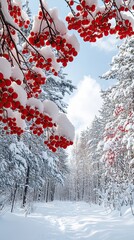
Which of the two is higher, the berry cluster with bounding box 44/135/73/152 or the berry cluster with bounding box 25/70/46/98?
the berry cluster with bounding box 25/70/46/98

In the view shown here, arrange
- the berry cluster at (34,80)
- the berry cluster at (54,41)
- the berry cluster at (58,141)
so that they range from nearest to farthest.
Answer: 1. the berry cluster at (58,141)
2. the berry cluster at (54,41)
3. the berry cluster at (34,80)

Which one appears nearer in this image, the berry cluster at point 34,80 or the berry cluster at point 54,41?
the berry cluster at point 54,41

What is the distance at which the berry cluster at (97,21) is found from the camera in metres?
2.79

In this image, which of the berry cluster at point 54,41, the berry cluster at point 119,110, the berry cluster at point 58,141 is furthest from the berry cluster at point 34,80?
the berry cluster at point 119,110

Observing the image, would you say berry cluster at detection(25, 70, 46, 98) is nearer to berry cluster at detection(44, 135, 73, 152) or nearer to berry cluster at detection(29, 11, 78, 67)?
berry cluster at detection(29, 11, 78, 67)

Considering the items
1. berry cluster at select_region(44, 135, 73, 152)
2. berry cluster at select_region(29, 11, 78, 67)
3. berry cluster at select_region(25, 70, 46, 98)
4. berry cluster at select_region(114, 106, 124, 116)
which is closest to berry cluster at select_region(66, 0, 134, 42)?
berry cluster at select_region(29, 11, 78, 67)

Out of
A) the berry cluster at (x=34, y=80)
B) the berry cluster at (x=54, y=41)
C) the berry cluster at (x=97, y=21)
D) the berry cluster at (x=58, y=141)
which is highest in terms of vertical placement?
the berry cluster at (x=97, y=21)

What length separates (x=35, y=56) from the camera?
2.86 meters

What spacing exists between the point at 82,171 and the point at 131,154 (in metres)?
41.3

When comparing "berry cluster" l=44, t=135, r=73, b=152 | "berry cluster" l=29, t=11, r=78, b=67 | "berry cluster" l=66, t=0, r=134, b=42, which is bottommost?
"berry cluster" l=44, t=135, r=73, b=152

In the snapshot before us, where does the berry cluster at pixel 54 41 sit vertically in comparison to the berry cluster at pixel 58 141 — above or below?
above

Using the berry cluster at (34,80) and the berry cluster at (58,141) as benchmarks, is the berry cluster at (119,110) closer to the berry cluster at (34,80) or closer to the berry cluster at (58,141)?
the berry cluster at (34,80)

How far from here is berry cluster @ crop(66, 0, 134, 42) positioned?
9.14ft

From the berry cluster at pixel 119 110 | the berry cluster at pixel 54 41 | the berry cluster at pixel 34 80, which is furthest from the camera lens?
the berry cluster at pixel 119 110
